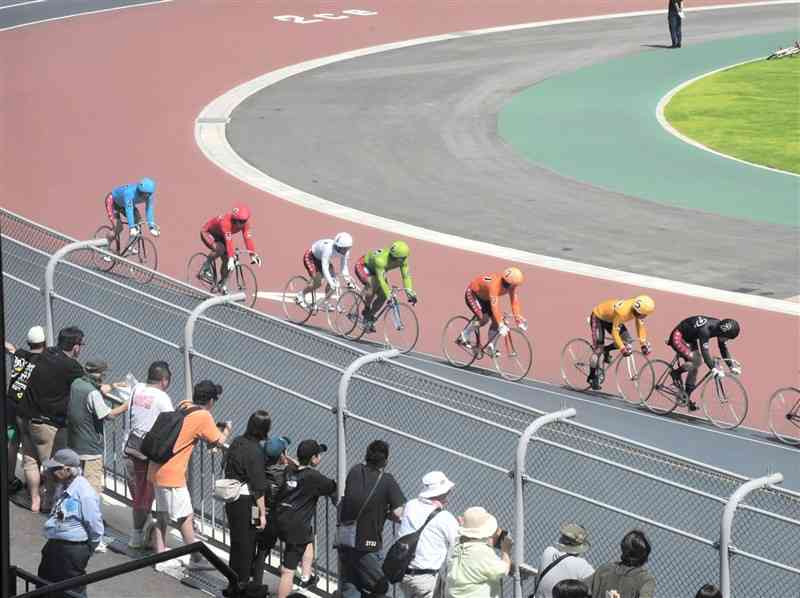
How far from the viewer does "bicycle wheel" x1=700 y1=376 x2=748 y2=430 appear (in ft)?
54.9

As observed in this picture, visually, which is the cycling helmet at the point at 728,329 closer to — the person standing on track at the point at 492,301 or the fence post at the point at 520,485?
the person standing on track at the point at 492,301

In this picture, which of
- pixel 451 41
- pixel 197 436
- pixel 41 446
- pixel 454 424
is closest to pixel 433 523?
pixel 454 424

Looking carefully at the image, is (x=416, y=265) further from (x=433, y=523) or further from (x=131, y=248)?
(x=433, y=523)

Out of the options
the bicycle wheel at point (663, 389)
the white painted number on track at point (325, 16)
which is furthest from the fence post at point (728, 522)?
the white painted number on track at point (325, 16)

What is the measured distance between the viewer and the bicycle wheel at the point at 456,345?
18.5 meters

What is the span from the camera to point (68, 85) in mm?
34875

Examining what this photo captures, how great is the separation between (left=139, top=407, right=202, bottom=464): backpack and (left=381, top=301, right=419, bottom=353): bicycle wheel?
24.9ft

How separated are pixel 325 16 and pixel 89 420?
34775 millimetres

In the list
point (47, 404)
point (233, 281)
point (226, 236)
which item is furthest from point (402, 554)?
point (233, 281)

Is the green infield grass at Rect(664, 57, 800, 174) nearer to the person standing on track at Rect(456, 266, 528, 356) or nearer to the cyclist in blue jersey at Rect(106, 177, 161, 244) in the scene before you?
the person standing on track at Rect(456, 266, 528, 356)

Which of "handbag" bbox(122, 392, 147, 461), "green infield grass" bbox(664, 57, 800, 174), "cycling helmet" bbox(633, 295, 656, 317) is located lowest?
Result: "green infield grass" bbox(664, 57, 800, 174)

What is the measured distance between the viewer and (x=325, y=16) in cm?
4522

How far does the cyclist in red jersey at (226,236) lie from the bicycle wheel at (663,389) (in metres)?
5.32

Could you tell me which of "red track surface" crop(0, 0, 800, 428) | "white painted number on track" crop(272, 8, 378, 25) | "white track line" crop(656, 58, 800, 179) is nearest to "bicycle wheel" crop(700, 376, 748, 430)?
"red track surface" crop(0, 0, 800, 428)
